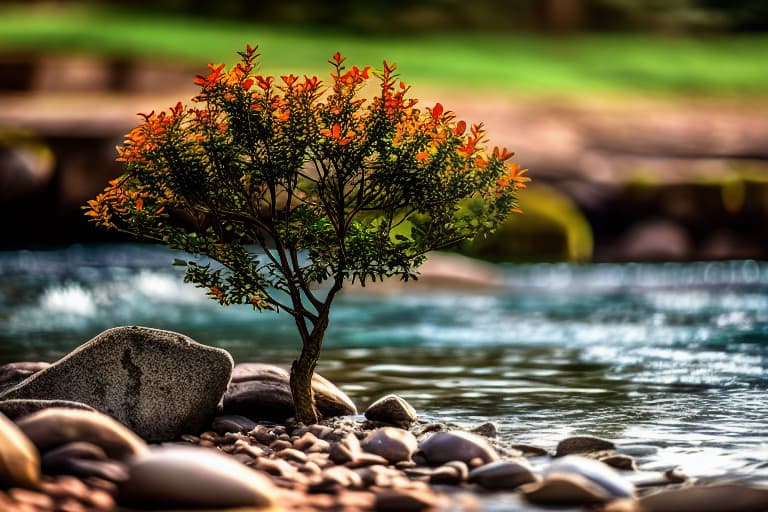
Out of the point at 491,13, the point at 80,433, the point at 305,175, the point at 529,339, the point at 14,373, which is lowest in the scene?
the point at 80,433

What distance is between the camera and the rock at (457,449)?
7359mm

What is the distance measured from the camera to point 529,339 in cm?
1496

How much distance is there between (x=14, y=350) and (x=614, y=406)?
695cm

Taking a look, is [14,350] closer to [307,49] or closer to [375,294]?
[375,294]

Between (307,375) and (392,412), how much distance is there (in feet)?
2.50

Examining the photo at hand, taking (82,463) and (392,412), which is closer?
(82,463)

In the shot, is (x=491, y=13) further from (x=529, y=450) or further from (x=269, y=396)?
(x=529, y=450)

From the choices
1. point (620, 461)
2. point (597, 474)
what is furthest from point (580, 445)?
point (597, 474)

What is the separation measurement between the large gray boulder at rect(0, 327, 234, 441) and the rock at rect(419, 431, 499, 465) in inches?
68.8

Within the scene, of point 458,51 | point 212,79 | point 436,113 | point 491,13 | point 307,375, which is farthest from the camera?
point 491,13

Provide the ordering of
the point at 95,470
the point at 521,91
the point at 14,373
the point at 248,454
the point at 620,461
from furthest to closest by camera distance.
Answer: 1. the point at 521,91
2. the point at 14,373
3. the point at 248,454
4. the point at 620,461
5. the point at 95,470

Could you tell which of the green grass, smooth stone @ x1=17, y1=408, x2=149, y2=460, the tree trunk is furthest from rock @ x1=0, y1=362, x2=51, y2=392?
the green grass

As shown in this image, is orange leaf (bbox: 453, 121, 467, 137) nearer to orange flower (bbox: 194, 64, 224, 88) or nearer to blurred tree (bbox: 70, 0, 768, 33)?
orange flower (bbox: 194, 64, 224, 88)

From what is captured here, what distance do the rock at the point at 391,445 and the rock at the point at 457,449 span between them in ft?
0.39
